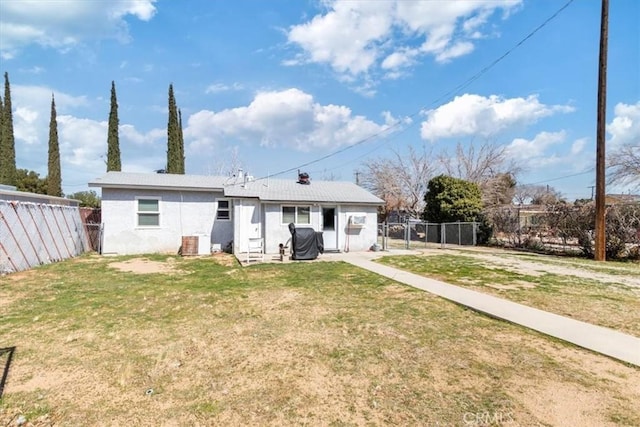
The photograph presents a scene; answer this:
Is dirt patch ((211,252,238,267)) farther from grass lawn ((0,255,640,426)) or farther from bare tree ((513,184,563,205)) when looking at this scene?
bare tree ((513,184,563,205))

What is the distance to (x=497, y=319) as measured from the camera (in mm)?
5375

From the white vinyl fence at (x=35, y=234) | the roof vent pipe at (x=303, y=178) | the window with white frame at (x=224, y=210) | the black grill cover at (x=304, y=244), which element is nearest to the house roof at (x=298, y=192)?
the roof vent pipe at (x=303, y=178)

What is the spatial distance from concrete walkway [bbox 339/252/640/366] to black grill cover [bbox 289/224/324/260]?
16.8ft

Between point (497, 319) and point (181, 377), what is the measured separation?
4755 millimetres

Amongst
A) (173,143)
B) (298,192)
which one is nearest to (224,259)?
(298,192)

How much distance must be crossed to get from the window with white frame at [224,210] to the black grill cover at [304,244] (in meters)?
4.30

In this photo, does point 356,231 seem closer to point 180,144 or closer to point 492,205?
point 492,205

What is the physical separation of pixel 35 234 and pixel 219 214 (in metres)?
6.70

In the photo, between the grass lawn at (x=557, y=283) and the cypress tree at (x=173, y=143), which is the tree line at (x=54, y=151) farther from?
the grass lawn at (x=557, y=283)

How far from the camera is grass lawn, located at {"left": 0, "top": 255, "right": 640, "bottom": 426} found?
9.42 ft

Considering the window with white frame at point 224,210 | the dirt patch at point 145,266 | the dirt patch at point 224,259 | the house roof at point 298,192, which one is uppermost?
the house roof at point 298,192

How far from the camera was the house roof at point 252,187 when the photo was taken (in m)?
14.0

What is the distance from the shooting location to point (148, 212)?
47.5ft

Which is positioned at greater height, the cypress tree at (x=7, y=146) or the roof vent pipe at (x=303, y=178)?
the cypress tree at (x=7, y=146)
